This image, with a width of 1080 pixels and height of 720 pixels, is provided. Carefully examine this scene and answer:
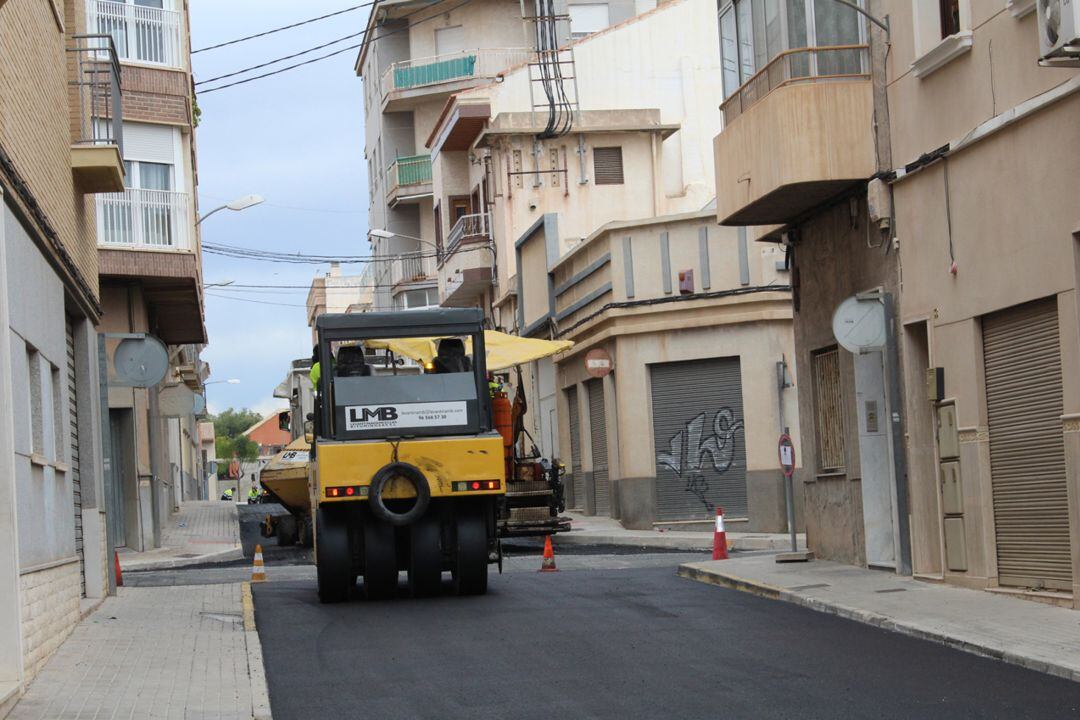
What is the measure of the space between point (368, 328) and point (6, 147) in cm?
605

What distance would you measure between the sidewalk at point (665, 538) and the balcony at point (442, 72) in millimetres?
25170

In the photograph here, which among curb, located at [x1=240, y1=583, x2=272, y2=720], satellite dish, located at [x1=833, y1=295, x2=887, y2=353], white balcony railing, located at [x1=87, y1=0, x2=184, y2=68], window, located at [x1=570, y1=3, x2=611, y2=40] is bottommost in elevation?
curb, located at [x1=240, y1=583, x2=272, y2=720]

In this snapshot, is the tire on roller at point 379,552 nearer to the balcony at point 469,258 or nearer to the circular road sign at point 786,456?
the circular road sign at point 786,456

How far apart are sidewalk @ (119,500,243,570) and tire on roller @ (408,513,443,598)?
11.2 m

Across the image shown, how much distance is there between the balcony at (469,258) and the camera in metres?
45.9

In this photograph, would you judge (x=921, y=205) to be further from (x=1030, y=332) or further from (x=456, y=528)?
(x=456, y=528)

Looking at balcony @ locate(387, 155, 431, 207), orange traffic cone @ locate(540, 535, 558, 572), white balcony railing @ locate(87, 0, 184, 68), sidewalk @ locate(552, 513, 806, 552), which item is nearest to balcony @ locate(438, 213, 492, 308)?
balcony @ locate(387, 155, 431, 207)

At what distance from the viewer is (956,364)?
16.3m

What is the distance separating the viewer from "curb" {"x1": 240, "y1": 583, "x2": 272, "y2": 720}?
10094 mm

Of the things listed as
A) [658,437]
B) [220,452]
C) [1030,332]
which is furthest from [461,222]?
[220,452]

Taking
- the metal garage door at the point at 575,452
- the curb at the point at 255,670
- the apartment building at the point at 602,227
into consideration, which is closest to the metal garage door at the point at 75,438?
the curb at the point at 255,670

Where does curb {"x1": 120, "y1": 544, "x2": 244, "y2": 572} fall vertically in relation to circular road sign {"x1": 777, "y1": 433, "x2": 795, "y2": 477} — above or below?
below

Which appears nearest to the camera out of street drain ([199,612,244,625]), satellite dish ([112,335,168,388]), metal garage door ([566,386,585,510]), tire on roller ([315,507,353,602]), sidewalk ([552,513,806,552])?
street drain ([199,612,244,625])

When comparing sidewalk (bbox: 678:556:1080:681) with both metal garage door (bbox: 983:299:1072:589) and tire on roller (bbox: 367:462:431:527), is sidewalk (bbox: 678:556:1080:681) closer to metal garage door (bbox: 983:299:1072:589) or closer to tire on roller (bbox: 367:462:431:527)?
metal garage door (bbox: 983:299:1072:589)
